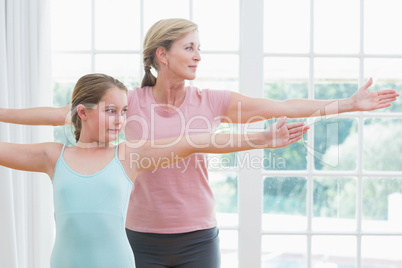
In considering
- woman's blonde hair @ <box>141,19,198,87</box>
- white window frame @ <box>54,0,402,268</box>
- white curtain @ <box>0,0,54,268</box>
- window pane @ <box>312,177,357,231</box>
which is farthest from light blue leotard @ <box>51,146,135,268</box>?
window pane @ <box>312,177,357,231</box>

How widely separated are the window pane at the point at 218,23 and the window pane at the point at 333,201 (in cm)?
90

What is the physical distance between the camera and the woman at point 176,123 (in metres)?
1.70

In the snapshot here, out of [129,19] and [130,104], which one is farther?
[129,19]

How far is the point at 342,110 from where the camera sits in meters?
1.80

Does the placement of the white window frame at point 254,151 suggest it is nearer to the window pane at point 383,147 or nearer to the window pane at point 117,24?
the window pane at point 117,24

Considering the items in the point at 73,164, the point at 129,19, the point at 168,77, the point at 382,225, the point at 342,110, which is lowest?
the point at 382,225

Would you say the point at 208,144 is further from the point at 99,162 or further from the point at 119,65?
the point at 119,65

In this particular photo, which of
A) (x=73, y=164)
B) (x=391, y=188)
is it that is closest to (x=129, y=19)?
(x=73, y=164)

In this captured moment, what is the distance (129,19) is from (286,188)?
1.28 metres

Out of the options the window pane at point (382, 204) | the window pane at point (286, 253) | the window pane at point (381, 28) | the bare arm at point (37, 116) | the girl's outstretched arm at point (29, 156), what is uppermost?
the window pane at point (381, 28)

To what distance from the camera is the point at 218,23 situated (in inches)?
103

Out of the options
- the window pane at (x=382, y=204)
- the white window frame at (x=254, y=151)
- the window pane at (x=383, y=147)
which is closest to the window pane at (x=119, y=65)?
the white window frame at (x=254, y=151)

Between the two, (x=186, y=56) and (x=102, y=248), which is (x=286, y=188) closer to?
(x=186, y=56)

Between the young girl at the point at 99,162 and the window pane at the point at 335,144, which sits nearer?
the young girl at the point at 99,162
